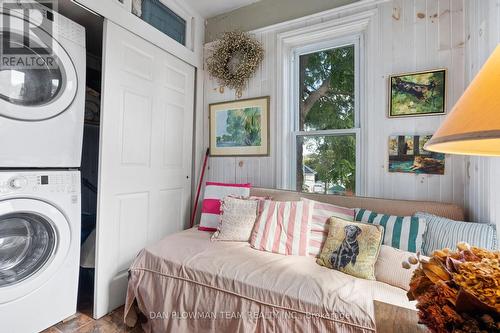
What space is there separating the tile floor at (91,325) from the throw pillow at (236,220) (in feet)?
2.82

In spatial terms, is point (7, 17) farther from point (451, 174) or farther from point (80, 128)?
point (451, 174)

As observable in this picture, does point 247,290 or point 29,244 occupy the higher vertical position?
point 29,244

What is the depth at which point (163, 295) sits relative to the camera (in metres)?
1.55

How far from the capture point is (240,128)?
2.61 metres

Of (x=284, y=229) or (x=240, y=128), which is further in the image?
(x=240, y=128)

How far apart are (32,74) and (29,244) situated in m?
1.05

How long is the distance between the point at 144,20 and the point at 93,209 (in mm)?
1867

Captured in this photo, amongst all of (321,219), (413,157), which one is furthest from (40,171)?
(413,157)

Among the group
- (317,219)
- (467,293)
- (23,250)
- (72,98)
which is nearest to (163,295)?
(23,250)

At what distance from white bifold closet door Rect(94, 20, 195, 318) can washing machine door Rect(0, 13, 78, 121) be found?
0.86 feet

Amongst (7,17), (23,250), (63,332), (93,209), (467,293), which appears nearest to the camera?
(467,293)

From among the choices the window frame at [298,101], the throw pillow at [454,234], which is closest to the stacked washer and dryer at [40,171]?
the window frame at [298,101]

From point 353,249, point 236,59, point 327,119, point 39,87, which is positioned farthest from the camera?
point 236,59

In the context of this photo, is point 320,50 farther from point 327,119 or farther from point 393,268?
point 393,268
